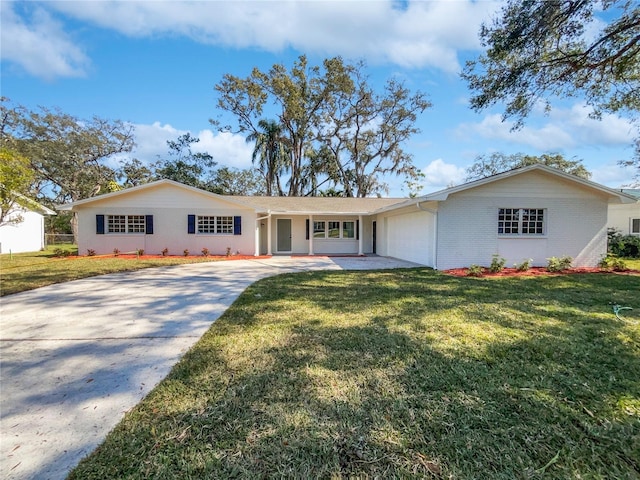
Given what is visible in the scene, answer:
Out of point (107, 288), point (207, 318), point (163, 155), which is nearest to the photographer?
point (207, 318)

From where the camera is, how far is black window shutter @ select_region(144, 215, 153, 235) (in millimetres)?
15516

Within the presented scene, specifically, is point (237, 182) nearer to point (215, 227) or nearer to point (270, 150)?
point (270, 150)

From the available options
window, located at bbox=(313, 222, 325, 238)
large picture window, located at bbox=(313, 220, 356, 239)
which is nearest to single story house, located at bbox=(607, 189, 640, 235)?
large picture window, located at bbox=(313, 220, 356, 239)

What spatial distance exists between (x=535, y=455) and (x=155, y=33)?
14.1 metres

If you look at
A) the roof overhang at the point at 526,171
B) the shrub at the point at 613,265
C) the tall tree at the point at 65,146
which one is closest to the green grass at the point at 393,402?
the roof overhang at the point at 526,171

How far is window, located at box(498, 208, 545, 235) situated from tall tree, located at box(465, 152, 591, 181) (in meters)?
22.5

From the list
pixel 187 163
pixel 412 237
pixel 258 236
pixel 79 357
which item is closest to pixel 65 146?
pixel 187 163

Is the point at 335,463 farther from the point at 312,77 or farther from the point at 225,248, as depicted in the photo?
the point at 312,77

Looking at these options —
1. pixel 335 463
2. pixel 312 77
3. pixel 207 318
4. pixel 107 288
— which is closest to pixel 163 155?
pixel 312 77

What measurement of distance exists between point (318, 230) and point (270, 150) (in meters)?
12.0

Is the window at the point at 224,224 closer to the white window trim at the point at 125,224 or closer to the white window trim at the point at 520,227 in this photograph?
the white window trim at the point at 125,224

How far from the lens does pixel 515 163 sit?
110ft

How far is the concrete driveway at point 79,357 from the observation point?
2221 mm

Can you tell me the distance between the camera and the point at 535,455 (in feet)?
6.61
